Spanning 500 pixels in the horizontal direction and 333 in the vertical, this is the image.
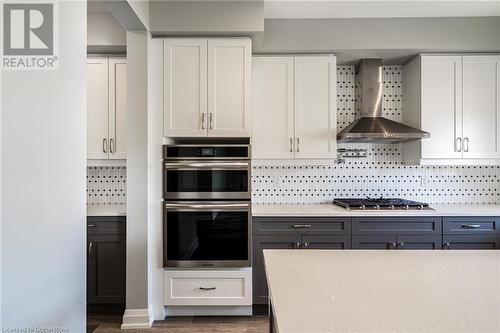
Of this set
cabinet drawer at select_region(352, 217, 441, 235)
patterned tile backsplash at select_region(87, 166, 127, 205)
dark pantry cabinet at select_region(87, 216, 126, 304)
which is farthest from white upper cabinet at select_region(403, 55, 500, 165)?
patterned tile backsplash at select_region(87, 166, 127, 205)

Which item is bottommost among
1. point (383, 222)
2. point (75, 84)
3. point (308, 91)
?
point (383, 222)

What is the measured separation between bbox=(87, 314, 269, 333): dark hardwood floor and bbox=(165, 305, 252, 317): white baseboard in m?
0.04

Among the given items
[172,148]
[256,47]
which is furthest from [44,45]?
[256,47]

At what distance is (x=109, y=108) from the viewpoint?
276cm

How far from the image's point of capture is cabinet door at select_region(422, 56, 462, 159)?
278 centimetres

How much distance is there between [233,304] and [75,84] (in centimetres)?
204

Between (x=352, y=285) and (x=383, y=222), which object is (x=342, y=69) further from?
(x=352, y=285)

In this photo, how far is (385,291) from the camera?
0.96m

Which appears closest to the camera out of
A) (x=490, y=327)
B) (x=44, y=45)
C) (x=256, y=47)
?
(x=490, y=327)

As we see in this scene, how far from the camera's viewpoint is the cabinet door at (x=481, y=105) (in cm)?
277

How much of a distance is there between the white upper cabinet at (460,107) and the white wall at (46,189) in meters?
2.84

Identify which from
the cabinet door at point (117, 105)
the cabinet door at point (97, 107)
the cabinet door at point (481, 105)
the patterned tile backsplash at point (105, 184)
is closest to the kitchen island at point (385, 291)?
the cabinet door at point (481, 105)

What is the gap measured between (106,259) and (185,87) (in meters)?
1.65

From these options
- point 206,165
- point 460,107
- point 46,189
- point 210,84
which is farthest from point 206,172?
point 460,107
